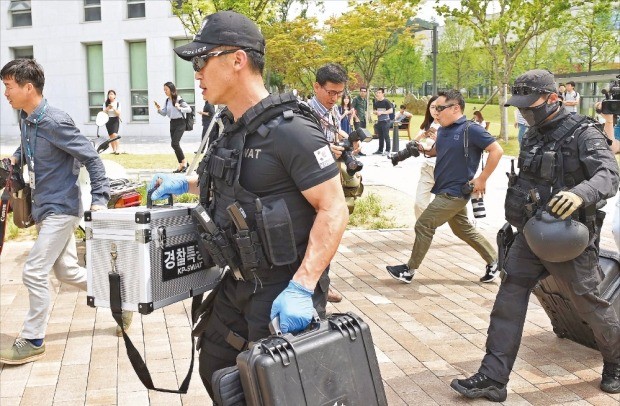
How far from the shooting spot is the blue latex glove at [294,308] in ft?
8.05

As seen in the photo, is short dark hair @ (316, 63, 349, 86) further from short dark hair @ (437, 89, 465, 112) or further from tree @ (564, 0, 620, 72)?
tree @ (564, 0, 620, 72)

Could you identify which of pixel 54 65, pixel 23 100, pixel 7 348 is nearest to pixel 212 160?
pixel 23 100

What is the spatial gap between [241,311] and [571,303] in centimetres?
273

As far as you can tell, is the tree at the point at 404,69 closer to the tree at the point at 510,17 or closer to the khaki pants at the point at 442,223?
the tree at the point at 510,17

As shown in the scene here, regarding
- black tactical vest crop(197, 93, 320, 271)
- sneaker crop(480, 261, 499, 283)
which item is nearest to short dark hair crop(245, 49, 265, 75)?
black tactical vest crop(197, 93, 320, 271)

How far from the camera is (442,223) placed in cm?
652

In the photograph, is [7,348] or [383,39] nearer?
[7,348]

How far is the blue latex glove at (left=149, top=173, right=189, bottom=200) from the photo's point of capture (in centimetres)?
313

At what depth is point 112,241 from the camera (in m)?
2.87

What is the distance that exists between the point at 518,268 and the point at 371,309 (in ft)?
6.34

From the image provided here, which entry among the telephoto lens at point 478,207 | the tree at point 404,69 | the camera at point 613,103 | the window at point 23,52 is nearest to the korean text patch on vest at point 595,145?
the camera at point 613,103

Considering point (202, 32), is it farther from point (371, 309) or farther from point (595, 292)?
point (371, 309)

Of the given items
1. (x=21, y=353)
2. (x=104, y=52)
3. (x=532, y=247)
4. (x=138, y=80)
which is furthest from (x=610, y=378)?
(x=104, y=52)

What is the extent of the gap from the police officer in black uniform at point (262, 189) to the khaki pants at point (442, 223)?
3.81m
